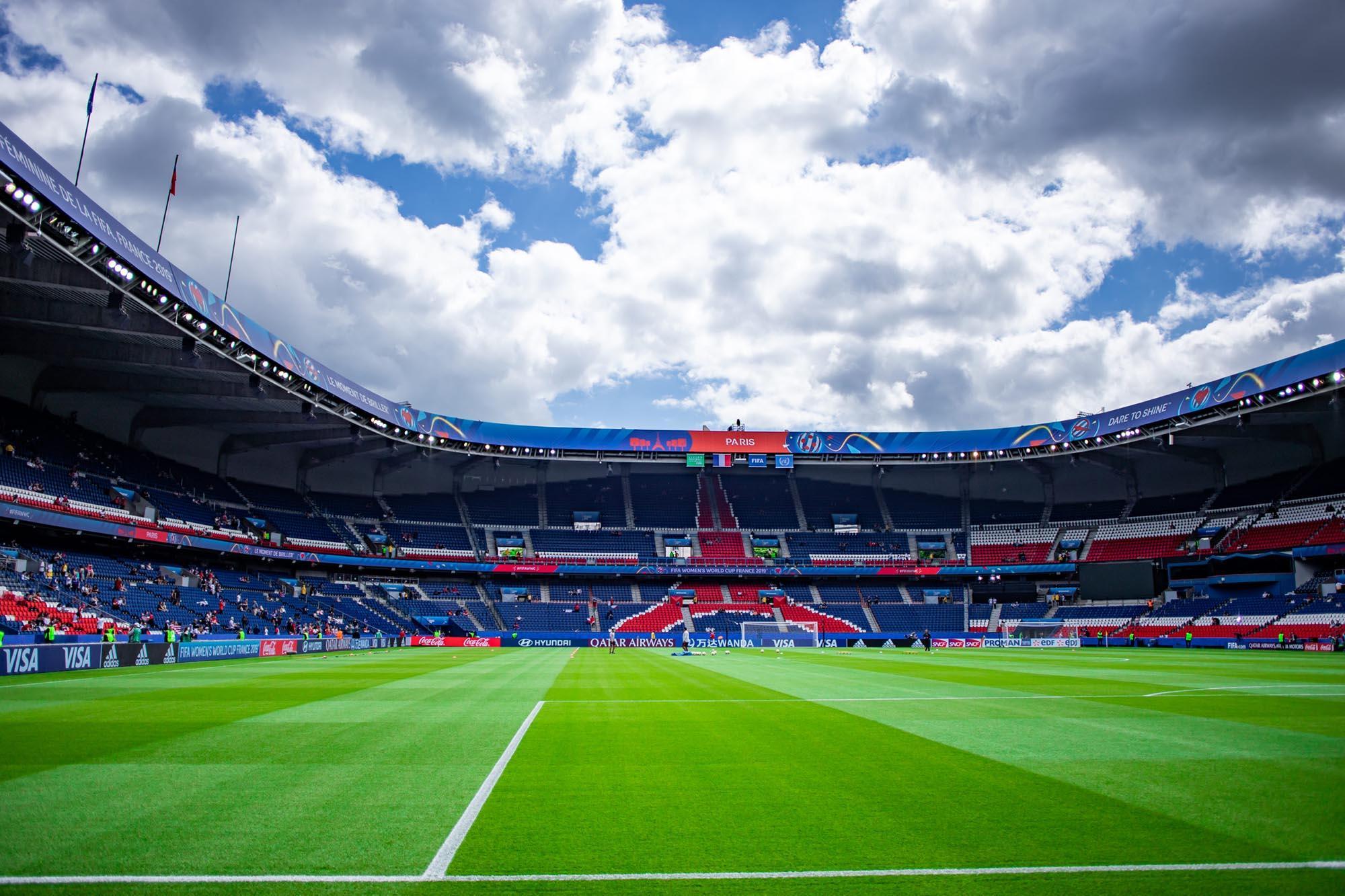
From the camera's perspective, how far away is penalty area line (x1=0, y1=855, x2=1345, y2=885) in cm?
445

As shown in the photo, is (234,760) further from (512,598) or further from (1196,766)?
(512,598)

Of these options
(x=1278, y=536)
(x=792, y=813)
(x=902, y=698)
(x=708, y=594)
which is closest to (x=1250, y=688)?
(x=902, y=698)

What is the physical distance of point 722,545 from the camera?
71562 mm

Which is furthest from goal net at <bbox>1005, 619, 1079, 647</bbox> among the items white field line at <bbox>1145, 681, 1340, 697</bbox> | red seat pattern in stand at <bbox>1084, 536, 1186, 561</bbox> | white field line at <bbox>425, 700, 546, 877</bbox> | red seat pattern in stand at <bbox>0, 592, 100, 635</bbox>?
red seat pattern in stand at <bbox>0, 592, 100, 635</bbox>

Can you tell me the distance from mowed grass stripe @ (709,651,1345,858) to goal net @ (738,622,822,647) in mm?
45009

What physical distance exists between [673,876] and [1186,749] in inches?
281

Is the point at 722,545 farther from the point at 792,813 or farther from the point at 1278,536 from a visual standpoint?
the point at 792,813

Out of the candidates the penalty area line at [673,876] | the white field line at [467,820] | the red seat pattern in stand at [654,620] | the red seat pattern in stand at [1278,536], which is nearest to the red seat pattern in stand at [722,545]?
the red seat pattern in stand at [654,620]

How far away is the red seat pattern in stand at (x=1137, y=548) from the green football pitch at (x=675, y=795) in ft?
166

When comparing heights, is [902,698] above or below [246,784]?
below

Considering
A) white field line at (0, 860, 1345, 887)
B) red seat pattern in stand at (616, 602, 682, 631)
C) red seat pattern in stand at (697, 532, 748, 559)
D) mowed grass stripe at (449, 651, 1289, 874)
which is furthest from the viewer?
red seat pattern in stand at (697, 532, 748, 559)

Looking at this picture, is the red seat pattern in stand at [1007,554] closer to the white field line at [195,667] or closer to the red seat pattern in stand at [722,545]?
the red seat pattern in stand at [722,545]

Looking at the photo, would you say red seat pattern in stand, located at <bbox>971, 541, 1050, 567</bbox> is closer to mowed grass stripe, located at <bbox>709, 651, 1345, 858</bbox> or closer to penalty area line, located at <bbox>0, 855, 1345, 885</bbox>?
mowed grass stripe, located at <bbox>709, 651, 1345, 858</bbox>

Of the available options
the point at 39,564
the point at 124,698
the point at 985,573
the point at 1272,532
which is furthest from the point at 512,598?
the point at 1272,532
